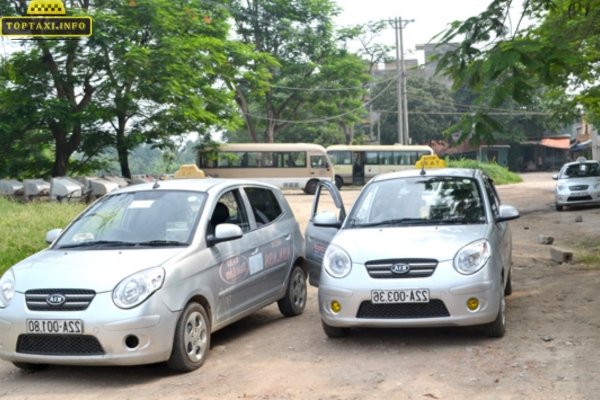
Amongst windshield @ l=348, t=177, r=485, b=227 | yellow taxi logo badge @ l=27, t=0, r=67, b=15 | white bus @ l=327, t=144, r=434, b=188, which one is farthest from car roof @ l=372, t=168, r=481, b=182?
white bus @ l=327, t=144, r=434, b=188

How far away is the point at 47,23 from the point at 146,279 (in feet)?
65.3

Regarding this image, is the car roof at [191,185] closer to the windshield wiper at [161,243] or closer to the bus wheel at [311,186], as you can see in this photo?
the windshield wiper at [161,243]

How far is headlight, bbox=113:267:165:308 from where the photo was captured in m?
5.27

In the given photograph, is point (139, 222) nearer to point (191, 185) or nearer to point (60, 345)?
point (191, 185)

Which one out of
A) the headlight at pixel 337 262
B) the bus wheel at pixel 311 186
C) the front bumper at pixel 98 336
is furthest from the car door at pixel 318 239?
the bus wheel at pixel 311 186

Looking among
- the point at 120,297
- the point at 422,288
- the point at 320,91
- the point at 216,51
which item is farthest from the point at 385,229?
the point at 320,91

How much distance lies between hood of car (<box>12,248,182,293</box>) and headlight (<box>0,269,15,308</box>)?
0.16 feet

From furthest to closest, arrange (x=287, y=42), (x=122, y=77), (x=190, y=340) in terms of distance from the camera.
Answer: (x=287, y=42) < (x=122, y=77) < (x=190, y=340)

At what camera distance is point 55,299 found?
5.29 meters

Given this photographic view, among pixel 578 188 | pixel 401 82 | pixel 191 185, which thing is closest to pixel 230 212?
pixel 191 185

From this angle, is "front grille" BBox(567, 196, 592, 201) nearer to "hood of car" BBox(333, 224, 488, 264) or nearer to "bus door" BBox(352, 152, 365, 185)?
"hood of car" BBox(333, 224, 488, 264)

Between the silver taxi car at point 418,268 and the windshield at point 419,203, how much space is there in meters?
0.01

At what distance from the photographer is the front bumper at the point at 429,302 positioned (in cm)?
577

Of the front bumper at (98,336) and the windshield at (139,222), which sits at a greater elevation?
the windshield at (139,222)
